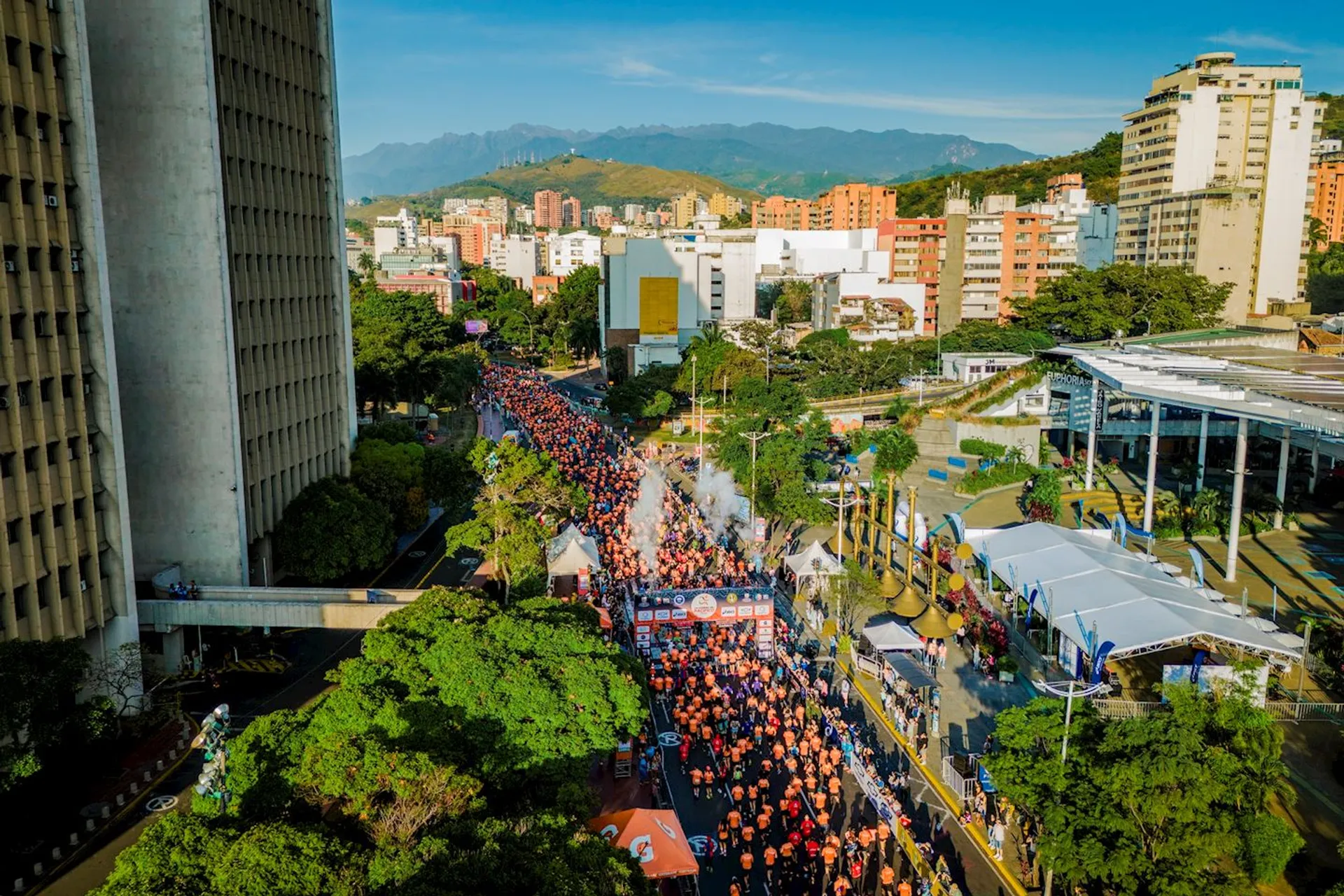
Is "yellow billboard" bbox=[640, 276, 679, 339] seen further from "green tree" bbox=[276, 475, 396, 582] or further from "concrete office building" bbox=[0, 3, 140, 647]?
"concrete office building" bbox=[0, 3, 140, 647]

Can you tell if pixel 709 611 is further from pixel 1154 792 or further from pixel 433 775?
pixel 1154 792

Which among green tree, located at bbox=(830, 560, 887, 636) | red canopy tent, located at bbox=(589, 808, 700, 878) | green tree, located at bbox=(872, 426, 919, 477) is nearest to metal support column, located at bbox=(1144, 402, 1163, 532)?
green tree, located at bbox=(872, 426, 919, 477)

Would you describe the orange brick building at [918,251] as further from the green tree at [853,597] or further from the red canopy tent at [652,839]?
the red canopy tent at [652,839]

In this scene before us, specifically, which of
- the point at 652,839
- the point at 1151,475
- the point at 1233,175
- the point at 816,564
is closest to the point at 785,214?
the point at 1233,175

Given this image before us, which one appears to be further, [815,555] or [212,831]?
[815,555]

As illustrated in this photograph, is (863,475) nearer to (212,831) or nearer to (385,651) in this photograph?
(385,651)

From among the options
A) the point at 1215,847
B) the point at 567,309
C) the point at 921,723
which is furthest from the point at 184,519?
the point at 567,309

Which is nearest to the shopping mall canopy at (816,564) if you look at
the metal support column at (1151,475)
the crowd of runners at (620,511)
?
the crowd of runners at (620,511)
